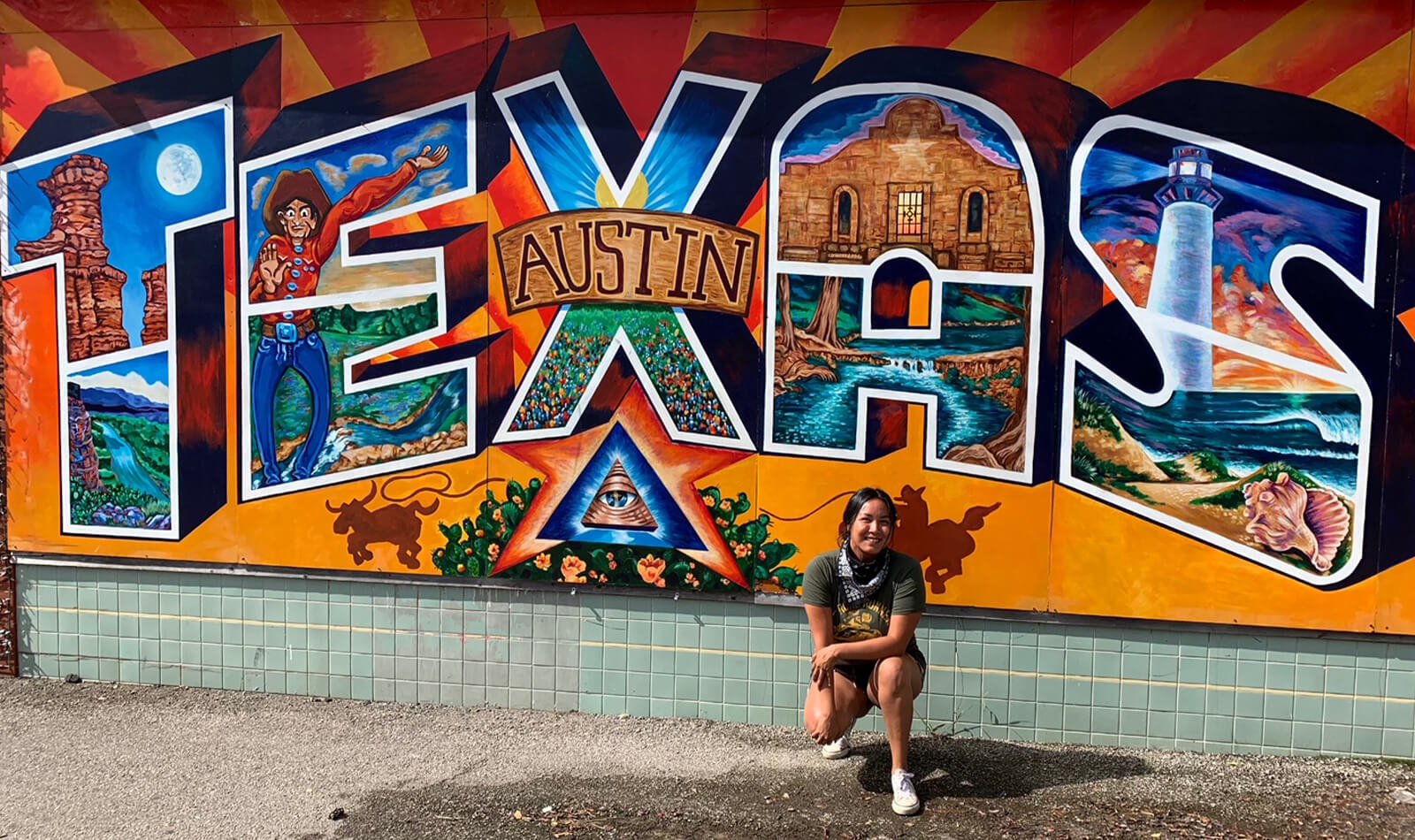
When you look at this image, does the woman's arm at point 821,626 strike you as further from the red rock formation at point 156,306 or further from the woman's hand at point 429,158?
the red rock formation at point 156,306

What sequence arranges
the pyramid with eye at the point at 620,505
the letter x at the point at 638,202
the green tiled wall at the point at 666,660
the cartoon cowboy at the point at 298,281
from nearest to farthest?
the green tiled wall at the point at 666,660
the letter x at the point at 638,202
the pyramid with eye at the point at 620,505
the cartoon cowboy at the point at 298,281

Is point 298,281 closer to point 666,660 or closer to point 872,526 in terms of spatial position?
point 666,660

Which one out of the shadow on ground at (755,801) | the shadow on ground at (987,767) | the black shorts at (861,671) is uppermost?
the black shorts at (861,671)

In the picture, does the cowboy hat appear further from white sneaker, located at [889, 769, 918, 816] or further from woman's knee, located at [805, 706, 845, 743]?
white sneaker, located at [889, 769, 918, 816]

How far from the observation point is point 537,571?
199 inches

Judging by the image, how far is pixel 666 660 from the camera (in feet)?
16.4

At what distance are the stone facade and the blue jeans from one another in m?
2.36

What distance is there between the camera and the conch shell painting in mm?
4469

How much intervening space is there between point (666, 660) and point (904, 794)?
1382mm

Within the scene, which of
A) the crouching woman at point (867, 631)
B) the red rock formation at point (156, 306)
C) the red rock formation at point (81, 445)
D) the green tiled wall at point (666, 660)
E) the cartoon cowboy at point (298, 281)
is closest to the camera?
the crouching woman at point (867, 631)

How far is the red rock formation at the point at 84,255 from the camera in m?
5.22

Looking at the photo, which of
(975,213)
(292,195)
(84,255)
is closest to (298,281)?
(292,195)

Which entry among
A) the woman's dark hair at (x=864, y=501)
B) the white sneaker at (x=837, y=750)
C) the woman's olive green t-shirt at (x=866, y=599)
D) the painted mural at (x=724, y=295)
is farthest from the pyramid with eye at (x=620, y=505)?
the white sneaker at (x=837, y=750)

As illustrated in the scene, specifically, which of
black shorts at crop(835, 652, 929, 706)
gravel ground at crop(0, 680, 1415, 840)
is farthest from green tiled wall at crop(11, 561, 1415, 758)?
black shorts at crop(835, 652, 929, 706)
